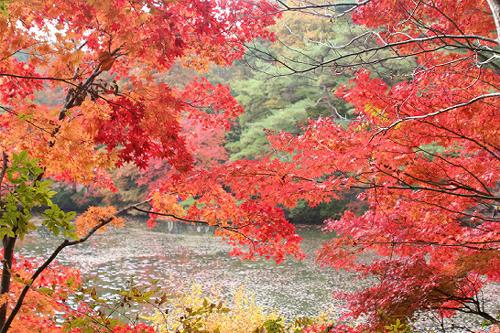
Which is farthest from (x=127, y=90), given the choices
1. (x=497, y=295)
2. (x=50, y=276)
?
(x=497, y=295)

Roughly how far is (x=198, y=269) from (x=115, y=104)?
1098cm

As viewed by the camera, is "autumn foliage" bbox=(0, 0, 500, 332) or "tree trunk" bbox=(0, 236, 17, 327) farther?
"tree trunk" bbox=(0, 236, 17, 327)

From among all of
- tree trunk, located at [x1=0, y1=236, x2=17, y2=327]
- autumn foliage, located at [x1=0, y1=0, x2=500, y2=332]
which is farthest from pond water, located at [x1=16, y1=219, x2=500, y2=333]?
autumn foliage, located at [x1=0, y1=0, x2=500, y2=332]

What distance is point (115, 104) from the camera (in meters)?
4.04

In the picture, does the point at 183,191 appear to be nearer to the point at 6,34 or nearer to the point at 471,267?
the point at 6,34

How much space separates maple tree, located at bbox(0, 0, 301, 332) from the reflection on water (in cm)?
622

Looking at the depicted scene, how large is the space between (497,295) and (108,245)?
42.3 feet

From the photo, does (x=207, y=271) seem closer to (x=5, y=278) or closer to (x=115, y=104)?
(x=5, y=278)

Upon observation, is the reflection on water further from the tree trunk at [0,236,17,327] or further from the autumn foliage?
the tree trunk at [0,236,17,327]

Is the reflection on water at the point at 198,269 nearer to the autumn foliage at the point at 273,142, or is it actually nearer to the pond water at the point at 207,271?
the pond water at the point at 207,271

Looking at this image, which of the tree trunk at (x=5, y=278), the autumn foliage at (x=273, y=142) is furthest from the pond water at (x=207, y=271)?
the autumn foliage at (x=273, y=142)

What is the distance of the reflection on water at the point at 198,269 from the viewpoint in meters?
11.8

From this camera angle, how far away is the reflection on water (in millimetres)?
11805

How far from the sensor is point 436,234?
502 cm
